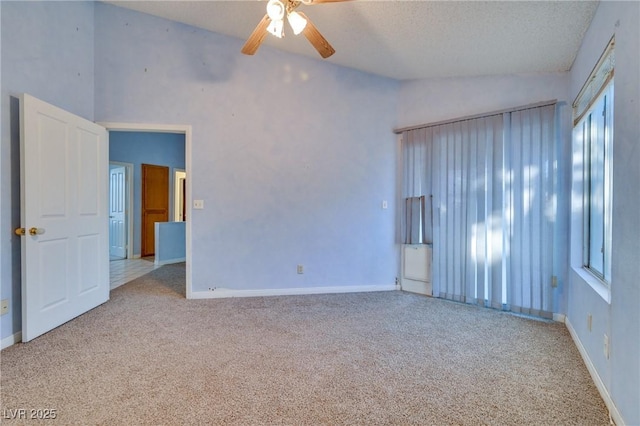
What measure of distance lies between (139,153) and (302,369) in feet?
20.5

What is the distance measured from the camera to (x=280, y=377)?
1.93 m

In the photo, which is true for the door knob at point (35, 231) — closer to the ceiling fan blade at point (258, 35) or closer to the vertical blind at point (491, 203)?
the ceiling fan blade at point (258, 35)

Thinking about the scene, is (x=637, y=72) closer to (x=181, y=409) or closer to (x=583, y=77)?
(x=583, y=77)

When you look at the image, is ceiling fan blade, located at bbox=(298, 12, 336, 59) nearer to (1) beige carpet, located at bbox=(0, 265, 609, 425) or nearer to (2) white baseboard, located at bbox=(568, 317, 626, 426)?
(1) beige carpet, located at bbox=(0, 265, 609, 425)

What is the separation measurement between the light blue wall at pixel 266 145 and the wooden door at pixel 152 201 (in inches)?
141

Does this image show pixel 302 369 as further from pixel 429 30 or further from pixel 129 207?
pixel 129 207

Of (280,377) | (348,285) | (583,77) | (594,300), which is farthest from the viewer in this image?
(348,285)

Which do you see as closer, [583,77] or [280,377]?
[280,377]

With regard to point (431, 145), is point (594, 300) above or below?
below

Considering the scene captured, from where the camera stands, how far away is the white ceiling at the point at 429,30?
2.36 metres

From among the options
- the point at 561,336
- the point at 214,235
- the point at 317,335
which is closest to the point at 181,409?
the point at 317,335

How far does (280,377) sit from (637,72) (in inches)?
97.9

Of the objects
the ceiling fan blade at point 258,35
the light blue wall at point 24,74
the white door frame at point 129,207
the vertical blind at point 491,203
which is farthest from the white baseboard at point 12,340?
the white door frame at point 129,207

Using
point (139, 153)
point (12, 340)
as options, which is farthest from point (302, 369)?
point (139, 153)
